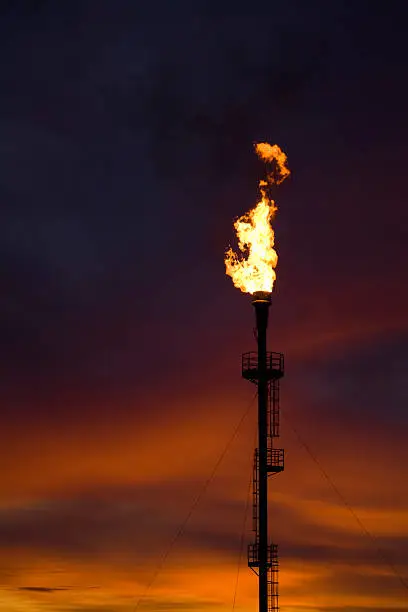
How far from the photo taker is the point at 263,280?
257 ft

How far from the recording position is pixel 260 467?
7662 centimetres

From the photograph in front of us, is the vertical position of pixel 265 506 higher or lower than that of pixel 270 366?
lower

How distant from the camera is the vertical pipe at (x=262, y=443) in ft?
246

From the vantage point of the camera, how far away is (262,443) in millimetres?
76812

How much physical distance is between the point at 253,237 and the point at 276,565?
2077 cm

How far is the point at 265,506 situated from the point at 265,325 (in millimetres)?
11395

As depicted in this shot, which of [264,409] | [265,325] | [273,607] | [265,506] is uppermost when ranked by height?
[265,325]

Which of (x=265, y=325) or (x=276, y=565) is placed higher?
(x=265, y=325)

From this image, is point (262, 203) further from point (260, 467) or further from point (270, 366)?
point (260, 467)

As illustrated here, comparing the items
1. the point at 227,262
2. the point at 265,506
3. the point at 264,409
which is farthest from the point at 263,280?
the point at 265,506

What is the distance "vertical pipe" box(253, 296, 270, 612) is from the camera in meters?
74.9

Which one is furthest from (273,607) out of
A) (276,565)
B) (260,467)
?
(260,467)

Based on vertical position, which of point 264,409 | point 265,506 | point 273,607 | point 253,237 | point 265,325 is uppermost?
point 253,237

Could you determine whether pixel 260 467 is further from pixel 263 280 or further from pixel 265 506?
pixel 263 280
